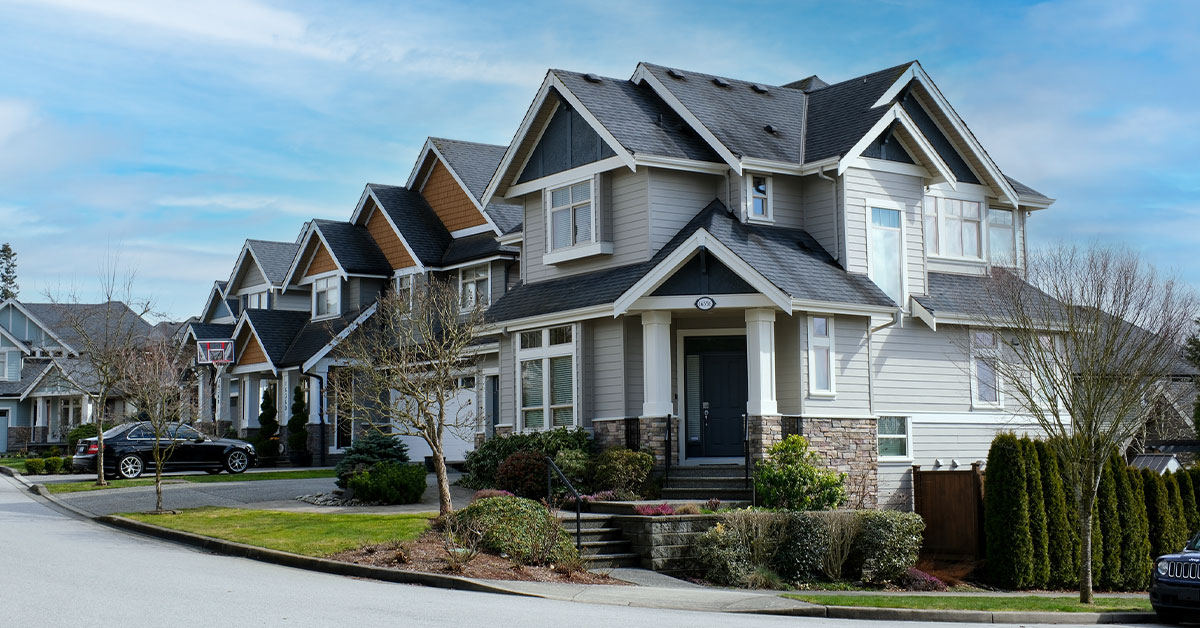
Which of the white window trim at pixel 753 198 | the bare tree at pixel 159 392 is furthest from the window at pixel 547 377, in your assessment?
the bare tree at pixel 159 392

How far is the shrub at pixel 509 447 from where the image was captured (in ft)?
75.8

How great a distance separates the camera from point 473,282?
34719mm

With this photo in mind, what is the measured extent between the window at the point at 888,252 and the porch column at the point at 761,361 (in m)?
3.87

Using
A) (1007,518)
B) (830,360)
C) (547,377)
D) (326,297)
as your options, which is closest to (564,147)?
(547,377)

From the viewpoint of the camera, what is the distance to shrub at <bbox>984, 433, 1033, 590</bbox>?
20.2 metres

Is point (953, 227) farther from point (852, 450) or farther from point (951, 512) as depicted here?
point (951, 512)

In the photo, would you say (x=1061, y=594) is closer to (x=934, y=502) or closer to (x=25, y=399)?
(x=934, y=502)

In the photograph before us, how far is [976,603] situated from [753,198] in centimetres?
1020

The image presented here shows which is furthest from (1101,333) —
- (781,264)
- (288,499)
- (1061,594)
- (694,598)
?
(288,499)

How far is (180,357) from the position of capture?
44312 mm

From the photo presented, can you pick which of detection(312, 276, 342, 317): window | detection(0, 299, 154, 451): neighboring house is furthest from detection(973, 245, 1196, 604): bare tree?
detection(0, 299, 154, 451): neighboring house

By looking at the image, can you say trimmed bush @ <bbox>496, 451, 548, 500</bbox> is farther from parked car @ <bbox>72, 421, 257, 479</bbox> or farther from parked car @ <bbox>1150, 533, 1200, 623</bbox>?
parked car @ <bbox>72, 421, 257, 479</bbox>

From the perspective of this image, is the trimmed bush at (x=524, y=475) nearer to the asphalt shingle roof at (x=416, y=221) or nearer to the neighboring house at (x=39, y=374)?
the asphalt shingle roof at (x=416, y=221)

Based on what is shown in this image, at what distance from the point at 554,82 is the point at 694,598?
13567 mm
